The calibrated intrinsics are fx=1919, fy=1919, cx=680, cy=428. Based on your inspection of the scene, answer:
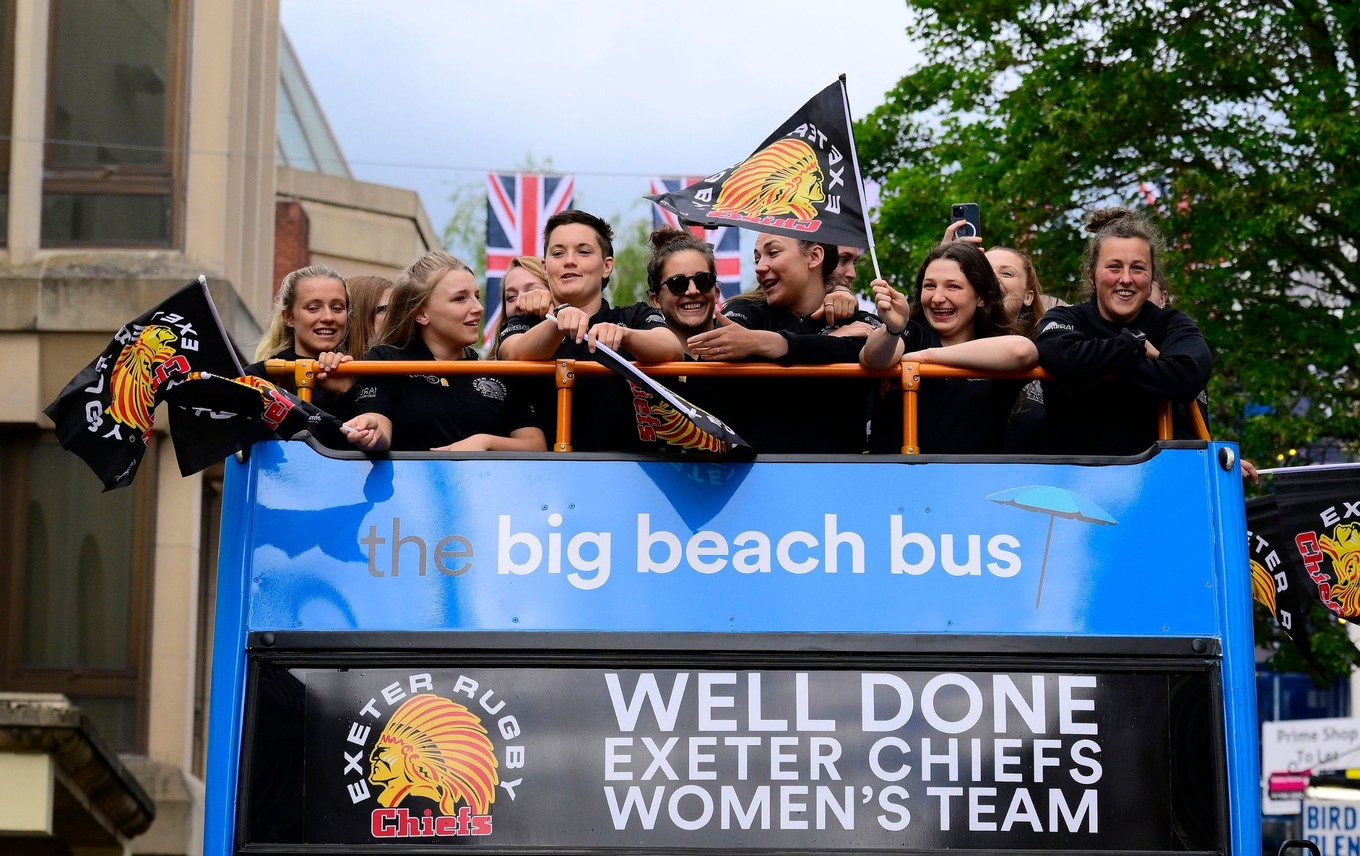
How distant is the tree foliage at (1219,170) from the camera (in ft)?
53.5

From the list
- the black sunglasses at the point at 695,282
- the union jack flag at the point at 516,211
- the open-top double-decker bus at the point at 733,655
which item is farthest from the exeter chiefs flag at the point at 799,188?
the union jack flag at the point at 516,211

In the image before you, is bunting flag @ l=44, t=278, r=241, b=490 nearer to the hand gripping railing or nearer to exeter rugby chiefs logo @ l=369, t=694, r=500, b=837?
the hand gripping railing

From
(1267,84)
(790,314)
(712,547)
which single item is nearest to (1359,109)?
(1267,84)

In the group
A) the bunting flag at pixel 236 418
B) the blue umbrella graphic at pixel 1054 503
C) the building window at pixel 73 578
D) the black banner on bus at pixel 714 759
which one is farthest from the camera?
the building window at pixel 73 578

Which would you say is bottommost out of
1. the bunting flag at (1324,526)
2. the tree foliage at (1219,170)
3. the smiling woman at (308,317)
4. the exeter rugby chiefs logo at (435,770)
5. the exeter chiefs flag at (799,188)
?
the exeter rugby chiefs logo at (435,770)

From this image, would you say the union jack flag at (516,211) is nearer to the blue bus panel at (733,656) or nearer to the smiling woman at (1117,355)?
the smiling woman at (1117,355)

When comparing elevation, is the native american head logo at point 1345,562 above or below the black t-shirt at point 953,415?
below

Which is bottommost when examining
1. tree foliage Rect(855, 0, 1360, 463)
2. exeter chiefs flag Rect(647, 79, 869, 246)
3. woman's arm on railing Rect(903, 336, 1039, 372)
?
woman's arm on railing Rect(903, 336, 1039, 372)

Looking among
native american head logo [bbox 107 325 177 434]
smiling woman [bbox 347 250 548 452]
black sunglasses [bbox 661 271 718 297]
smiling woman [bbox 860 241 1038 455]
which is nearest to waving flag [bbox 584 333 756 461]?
smiling woman [bbox 347 250 548 452]

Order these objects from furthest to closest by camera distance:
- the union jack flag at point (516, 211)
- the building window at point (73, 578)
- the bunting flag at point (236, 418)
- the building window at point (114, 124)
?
the union jack flag at point (516, 211) → the building window at point (114, 124) → the building window at point (73, 578) → the bunting flag at point (236, 418)

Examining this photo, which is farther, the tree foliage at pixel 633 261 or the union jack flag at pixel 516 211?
the tree foliage at pixel 633 261

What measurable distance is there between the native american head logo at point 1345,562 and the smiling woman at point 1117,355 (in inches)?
37.9

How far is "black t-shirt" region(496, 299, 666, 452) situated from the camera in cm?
624

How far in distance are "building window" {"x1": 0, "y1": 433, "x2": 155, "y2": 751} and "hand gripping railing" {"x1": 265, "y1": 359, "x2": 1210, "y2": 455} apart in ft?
46.0
